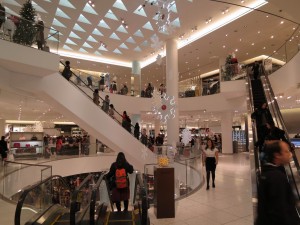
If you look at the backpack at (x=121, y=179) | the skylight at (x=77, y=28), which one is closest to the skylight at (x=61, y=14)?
the skylight at (x=77, y=28)

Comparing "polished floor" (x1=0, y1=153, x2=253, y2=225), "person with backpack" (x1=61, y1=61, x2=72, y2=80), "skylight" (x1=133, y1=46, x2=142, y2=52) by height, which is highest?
"skylight" (x1=133, y1=46, x2=142, y2=52)

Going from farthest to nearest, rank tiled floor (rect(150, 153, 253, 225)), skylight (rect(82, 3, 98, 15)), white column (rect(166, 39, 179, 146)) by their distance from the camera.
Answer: white column (rect(166, 39, 179, 146))
skylight (rect(82, 3, 98, 15))
tiled floor (rect(150, 153, 253, 225))

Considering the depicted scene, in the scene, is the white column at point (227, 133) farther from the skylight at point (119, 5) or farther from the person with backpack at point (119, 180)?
the person with backpack at point (119, 180)

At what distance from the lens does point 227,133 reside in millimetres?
17500

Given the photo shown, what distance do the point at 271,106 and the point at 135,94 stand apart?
35.0 feet

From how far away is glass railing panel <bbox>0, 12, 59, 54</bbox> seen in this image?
24.1 feet

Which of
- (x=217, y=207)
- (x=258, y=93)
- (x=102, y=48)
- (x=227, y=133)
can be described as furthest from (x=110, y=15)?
(x=217, y=207)

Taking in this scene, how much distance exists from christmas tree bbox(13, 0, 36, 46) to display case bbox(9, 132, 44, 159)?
254 inches

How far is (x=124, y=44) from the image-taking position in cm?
1714

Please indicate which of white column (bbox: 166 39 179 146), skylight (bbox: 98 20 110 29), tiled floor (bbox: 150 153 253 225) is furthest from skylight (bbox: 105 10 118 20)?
tiled floor (bbox: 150 153 253 225)

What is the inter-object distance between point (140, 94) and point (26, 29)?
33.9 ft

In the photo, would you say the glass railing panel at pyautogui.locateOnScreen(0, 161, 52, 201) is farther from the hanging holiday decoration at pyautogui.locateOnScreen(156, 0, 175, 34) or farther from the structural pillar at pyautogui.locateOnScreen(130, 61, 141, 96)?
the structural pillar at pyautogui.locateOnScreen(130, 61, 141, 96)

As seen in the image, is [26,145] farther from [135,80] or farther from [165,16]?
[165,16]

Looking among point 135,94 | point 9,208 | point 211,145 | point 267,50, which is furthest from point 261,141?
point 267,50
